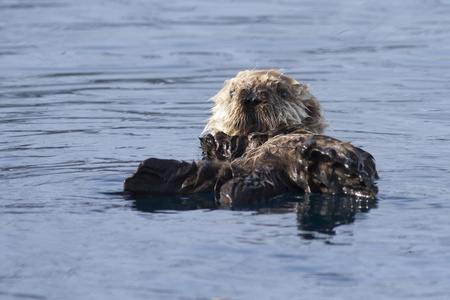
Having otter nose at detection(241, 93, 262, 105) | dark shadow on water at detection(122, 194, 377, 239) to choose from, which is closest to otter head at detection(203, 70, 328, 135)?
otter nose at detection(241, 93, 262, 105)

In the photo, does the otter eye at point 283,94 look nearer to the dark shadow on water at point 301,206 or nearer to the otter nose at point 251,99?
the otter nose at point 251,99

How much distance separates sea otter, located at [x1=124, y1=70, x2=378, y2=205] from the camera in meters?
3.98

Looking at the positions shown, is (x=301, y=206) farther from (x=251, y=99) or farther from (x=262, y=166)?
(x=251, y=99)

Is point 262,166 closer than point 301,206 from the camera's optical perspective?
No

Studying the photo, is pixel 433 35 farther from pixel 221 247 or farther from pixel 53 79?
pixel 221 247

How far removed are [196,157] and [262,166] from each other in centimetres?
154

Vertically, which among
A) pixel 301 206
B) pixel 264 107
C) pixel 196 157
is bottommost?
pixel 301 206

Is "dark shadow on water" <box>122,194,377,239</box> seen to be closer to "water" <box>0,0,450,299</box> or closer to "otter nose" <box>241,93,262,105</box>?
"water" <box>0,0,450,299</box>

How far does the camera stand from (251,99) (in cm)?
481

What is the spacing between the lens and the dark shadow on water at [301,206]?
381 centimetres

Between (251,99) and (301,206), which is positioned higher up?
(251,99)

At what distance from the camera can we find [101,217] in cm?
382

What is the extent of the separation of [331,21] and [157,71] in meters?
5.03

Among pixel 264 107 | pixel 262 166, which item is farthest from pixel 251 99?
pixel 262 166
